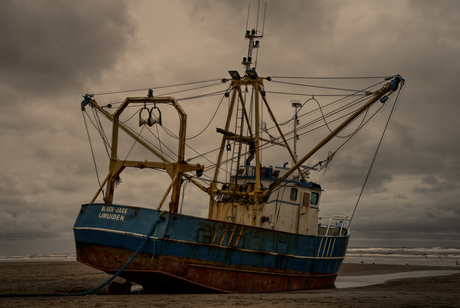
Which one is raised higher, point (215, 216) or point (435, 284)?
point (215, 216)

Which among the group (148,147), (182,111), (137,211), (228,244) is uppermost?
(182,111)

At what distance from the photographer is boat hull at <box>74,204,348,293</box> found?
37.7 ft

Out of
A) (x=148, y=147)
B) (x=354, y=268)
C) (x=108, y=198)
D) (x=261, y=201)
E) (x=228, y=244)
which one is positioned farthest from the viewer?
(x=354, y=268)

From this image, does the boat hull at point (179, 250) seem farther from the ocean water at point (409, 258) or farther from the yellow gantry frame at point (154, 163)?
the ocean water at point (409, 258)

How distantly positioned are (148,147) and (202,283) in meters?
5.58

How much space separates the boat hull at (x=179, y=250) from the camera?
37.7 ft

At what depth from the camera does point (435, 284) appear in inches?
685

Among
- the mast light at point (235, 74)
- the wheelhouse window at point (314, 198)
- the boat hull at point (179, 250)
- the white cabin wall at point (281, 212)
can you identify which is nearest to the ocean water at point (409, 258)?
the wheelhouse window at point (314, 198)

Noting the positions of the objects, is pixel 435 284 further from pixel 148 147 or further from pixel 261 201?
pixel 148 147

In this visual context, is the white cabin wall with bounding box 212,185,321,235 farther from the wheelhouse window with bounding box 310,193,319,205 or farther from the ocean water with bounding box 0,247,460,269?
the ocean water with bounding box 0,247,460,269

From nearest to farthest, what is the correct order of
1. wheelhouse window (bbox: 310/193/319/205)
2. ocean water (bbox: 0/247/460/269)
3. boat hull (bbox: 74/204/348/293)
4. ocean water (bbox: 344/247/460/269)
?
boat hull (bbox: 74/204/348/293), wheelhouse window (bbox: 310/193/319/205), ocean water (bbox: 344/247/460/269), ocean water (bbox: 0/247/460/269)

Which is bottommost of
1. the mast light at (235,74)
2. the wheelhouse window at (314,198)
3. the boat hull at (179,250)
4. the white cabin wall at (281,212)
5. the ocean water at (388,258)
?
the ocean water at (388,258)

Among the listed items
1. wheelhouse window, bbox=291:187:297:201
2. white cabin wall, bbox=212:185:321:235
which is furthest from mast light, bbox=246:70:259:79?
wheelhouse window, bbox=291:187:297:201

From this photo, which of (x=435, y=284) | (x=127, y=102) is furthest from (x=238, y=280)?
(x=435, y=284)
